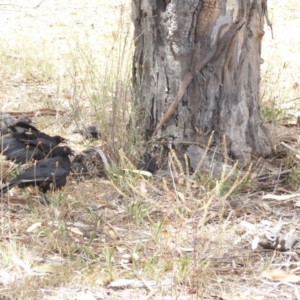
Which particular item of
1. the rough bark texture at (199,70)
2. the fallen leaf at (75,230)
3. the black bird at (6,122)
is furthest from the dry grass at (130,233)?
the black bird at (6,122)

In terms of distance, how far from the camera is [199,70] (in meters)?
4.76

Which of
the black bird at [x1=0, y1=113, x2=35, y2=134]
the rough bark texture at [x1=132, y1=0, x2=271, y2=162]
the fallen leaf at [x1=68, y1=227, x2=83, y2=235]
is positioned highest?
the rough bark texture at [x1=132, y1=0, x2=271, y2=162]

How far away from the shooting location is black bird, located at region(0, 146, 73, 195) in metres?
4.24

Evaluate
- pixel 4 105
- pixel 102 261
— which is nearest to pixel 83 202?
pixel 102 261

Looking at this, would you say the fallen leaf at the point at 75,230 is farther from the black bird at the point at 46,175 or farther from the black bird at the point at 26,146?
the black bird at the point at 26,146

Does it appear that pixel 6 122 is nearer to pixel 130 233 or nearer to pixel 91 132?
pixel 91 132

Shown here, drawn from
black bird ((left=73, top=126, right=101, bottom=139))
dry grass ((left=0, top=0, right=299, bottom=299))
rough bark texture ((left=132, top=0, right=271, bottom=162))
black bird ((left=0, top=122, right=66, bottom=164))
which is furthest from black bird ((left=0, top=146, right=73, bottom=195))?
black bird ((left=73, top=126, right=101, bottom=139))

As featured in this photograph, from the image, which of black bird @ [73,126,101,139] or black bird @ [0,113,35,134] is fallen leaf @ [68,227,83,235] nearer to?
black bird @ [73,126,101,139]

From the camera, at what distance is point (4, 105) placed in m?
6.32

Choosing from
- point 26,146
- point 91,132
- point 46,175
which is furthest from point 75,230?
point 91,132

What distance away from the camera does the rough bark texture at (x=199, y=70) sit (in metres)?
4.73

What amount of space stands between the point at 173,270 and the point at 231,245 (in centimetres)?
61

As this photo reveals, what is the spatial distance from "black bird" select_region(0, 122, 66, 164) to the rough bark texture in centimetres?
62

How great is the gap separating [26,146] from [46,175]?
55 centimetres
